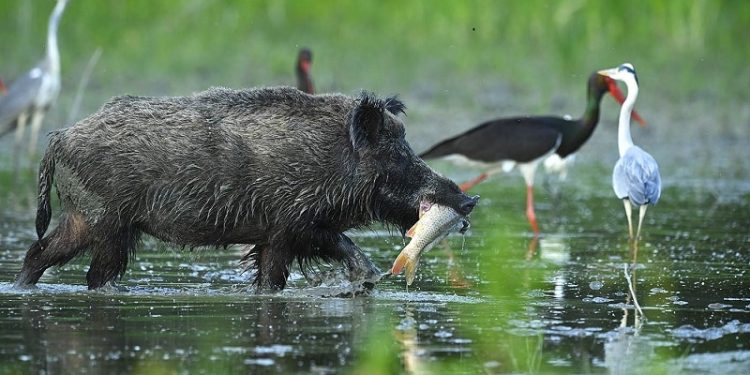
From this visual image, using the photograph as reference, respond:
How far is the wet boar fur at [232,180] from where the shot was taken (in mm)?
8680

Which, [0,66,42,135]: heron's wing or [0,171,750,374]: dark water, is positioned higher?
[0,66,42,135]: heron's wing

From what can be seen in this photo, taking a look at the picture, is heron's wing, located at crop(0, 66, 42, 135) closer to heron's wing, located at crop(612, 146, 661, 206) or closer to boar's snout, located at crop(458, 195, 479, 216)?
heron's wing, located at crop(612, 146, 661, 206)

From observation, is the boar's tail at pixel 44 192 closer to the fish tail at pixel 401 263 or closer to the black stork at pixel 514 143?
the fish tail at pixel 401 263

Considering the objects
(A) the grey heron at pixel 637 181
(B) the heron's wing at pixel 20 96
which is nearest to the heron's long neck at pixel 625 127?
(A) the grey heron at pixel 637 181

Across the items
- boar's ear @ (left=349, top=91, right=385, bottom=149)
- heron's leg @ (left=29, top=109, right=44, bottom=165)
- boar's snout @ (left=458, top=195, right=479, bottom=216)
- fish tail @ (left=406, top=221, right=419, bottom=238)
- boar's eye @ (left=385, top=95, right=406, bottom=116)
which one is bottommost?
fish tail @ (left=406, top=221, right=419, bottom=238)

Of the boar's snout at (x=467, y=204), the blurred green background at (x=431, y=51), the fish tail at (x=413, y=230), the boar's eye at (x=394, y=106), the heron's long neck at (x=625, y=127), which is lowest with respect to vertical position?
the fish tail at (x=413, y=230)

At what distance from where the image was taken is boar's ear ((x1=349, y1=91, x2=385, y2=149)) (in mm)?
8664

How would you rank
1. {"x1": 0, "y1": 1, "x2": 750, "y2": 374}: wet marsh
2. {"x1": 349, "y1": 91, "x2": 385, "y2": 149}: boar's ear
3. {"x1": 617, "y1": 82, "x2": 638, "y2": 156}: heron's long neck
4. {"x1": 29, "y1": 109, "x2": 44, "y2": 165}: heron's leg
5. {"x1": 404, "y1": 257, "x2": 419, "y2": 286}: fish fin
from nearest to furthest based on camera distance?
{"x1": 0, "y1": 1, "x2": 750, "y2": 374}: wet marsh, {"x1": 404, "y1": 257, "x2": 419, "y2": 286}: fish fin, {"x1": 349, "y1": 91, "x2": 385, "y2": 149}: boar's ear, {"x1": 617, "y1": 82, "x2": 638, "y2": 156}: heron's long neck, {"x1": 29, "y1": 109, "x2": 44, "y2": 165}: heron's leg

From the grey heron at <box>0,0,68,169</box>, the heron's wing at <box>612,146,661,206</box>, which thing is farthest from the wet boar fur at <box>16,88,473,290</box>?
the grey heron at <box>0,0,68,169</box>

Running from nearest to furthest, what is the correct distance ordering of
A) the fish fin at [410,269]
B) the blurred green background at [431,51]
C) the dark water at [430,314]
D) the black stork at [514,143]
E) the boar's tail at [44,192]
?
the dark water at [430,314]
the fish fin at [410,269]
the boar's tail at [44,192]
the black stork at [514,143]
the blurred green background at [431,51]

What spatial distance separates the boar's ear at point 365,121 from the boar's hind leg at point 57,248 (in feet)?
5.55

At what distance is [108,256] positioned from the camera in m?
8.73

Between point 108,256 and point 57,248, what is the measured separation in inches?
13.6

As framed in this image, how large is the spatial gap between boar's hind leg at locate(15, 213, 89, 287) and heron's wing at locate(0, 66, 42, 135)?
9881 mm
